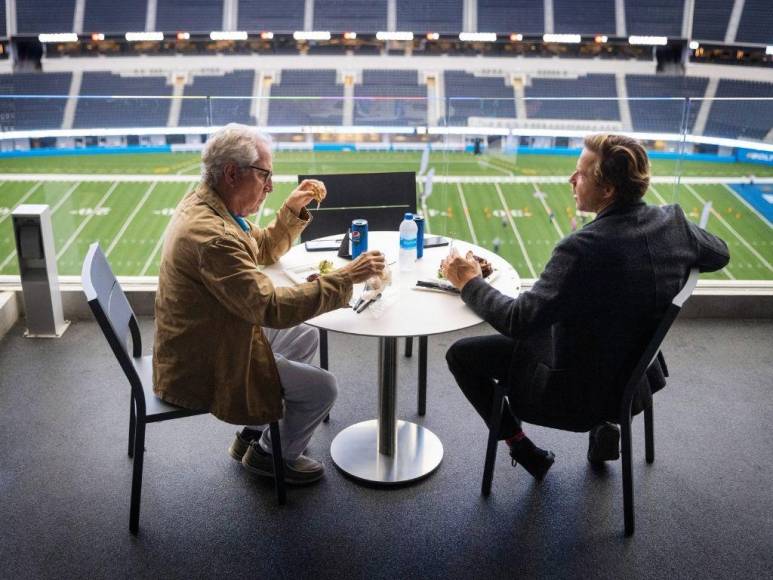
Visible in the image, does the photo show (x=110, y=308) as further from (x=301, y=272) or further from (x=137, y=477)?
(x=301, y=272)

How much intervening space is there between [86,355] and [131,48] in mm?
19573

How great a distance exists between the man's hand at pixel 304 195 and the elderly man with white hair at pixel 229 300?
37 centimetres

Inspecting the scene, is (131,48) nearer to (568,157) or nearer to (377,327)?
(568,157)

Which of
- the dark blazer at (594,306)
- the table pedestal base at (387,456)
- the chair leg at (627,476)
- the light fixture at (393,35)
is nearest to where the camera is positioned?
the dark blazer at (594,306)

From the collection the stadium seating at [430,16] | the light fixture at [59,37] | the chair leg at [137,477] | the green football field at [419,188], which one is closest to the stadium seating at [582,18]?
the stadium seating at [430,16]

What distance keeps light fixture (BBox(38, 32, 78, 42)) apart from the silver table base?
2085 centimetres

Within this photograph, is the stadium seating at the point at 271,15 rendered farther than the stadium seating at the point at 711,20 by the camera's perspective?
Yes

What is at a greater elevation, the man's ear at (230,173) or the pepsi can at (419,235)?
the man's ear at (230,173)

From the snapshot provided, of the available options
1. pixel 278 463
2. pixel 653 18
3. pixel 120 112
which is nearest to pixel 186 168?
pixel 120 112

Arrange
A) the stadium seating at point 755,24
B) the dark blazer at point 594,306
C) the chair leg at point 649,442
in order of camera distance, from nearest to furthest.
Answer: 1. the dark blazer at point 594,306
2. the chair leg at point 649,442
3. the stadium seating at point 755,24

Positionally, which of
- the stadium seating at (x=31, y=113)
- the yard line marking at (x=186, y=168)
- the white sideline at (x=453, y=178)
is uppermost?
the stadium seating at (x=31, y=113)

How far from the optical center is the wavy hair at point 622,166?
1859mm

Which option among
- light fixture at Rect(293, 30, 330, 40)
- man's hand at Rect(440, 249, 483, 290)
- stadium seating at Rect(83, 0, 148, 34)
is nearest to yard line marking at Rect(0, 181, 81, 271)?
man's hand at Rect(440, 249, 483, 290)

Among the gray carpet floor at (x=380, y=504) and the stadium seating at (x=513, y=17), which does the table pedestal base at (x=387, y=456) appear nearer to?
the gray carpet floor at (x=380, y=504)
